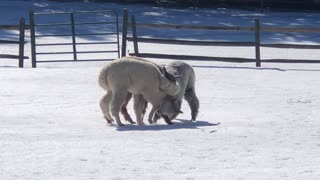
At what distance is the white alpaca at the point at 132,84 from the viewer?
12.7 metres

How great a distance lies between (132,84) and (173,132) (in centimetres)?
151

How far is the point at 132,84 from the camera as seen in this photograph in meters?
12.8

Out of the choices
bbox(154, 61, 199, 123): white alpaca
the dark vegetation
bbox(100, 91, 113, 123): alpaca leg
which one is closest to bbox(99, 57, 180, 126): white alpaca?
bbox(100, 91, 113, 123): alpaca leg

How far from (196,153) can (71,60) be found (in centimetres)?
1401

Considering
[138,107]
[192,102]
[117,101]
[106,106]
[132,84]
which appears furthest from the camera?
[192,102]

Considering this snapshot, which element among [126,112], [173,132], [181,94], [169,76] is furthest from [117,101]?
[173,132]

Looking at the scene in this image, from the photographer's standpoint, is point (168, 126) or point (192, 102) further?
point (192, 102)

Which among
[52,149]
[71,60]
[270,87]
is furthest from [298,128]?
[71,60]

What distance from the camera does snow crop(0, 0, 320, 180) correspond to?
8.76m

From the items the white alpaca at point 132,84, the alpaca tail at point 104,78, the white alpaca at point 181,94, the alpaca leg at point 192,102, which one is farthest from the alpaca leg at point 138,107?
the alpaca leg at point 192,102

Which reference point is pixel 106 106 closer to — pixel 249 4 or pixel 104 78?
pixel 104 78

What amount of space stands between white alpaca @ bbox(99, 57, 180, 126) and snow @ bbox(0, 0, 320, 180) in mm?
330

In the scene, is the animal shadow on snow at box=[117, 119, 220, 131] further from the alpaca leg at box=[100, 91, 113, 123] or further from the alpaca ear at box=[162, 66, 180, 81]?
the alpaca ear at box=[162, 66, 180, 81]

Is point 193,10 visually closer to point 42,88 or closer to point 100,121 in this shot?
point 42,88
